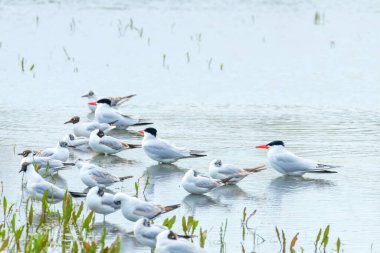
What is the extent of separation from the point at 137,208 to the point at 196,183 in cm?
150

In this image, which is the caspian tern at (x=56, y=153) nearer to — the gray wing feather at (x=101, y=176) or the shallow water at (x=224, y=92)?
the shallow water at (x=224, y=92)

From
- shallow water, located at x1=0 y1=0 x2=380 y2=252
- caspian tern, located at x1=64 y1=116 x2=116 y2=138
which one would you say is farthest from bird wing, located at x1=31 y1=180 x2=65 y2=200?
caspian tern, located at x1=64 y1=116 x2=116 y2=138

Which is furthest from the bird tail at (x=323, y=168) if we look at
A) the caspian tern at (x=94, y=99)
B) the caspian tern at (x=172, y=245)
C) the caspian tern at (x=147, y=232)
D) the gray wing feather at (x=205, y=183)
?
the caspian tern at (x=94, y=99)

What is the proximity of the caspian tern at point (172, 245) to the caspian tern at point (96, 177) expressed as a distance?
9.67ft

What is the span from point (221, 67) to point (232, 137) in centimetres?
578

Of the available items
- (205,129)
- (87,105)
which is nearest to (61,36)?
(87,105)

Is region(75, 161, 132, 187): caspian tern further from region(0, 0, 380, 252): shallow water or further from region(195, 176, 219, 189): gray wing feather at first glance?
region(195, 176, 219, 189): gray wing feather

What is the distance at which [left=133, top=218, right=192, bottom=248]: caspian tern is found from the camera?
7914mm

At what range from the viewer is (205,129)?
1394 cm

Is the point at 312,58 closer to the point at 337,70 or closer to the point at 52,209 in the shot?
the point at 337,70

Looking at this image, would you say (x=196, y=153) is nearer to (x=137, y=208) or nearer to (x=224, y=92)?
(x=137, y=208)

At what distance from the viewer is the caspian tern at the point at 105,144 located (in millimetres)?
12250

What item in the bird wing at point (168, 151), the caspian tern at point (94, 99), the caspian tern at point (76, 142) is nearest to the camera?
the bird wing at point (168, 151)

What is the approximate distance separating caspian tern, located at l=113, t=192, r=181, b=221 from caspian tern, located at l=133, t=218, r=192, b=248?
68 cm
